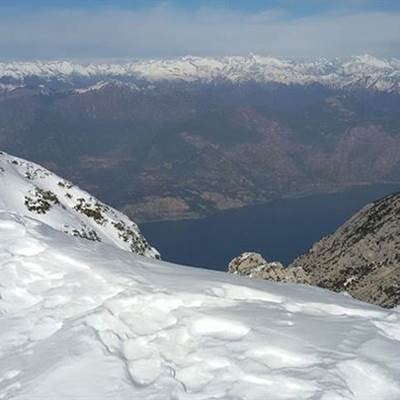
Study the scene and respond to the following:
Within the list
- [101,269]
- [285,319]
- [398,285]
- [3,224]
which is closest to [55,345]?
[101,269]

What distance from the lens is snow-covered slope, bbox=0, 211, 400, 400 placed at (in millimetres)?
9633

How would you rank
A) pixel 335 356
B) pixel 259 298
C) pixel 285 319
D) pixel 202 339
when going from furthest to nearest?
1. pixel 259 298
2. pixel 285 319
3. pixel 202 339
4. pixel 335 356

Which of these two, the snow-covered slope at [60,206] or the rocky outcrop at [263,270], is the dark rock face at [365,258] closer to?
the rocky outcrop at [263,270]

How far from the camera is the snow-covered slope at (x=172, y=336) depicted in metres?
9.63

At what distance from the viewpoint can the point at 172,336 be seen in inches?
450

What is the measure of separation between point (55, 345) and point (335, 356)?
5.43 metres

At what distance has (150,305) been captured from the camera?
1285 centimetres

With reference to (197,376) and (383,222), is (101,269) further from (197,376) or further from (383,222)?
(383,222)

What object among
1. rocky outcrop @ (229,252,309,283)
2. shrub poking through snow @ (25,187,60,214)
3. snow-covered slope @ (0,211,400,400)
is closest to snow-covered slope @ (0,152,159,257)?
shrub poking through snow @ (25,187,60,214)

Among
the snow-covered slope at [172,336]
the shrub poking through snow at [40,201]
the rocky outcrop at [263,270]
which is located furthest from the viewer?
the shrub poking through snow at [40,201]

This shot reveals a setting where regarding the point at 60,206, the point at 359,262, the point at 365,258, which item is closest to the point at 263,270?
the point at 60,206

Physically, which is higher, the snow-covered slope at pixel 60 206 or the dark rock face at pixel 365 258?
the snow-covered slope at pixel 60 206

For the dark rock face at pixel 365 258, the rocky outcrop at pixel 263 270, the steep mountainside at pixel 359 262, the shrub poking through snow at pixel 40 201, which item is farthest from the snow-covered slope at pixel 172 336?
the shrub poking through snow at pixel 40 201

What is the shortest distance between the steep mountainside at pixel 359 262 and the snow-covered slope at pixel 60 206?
18.5 meters
